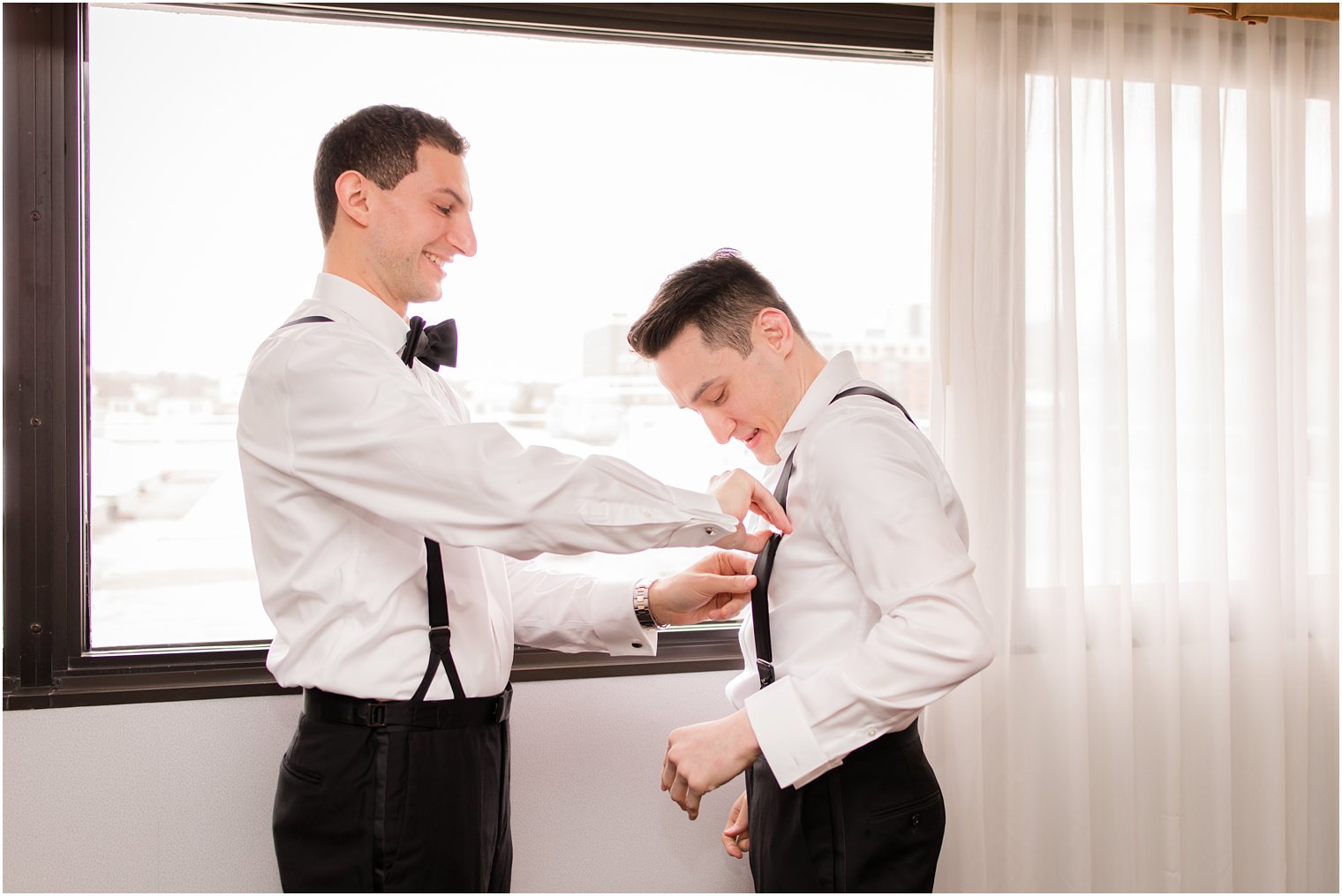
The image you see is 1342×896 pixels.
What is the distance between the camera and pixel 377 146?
1480 millimetres

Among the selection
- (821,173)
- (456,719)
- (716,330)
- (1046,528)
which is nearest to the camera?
(456,719)

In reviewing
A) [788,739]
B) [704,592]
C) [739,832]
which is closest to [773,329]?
[704,592]

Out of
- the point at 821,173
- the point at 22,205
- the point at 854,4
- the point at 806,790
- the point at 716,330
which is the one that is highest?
the point at 854,4

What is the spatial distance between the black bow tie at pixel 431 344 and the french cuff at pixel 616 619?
1.70ft

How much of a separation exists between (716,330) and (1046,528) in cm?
113

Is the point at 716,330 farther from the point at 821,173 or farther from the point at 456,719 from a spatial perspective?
the point at 821,173

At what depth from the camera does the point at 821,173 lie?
93.9 inches

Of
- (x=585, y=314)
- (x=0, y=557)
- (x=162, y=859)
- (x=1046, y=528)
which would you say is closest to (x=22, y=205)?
(x=0, y=557)

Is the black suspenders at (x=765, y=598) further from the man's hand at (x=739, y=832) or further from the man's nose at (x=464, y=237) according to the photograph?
the man's nose at (x=464, y=237)

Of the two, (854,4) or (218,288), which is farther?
(854,4)

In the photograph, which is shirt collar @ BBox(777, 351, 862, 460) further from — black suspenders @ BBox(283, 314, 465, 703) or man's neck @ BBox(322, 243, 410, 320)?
man's neck @ BBox(322, 243, 410, 320)

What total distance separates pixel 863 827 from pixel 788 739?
269 mm

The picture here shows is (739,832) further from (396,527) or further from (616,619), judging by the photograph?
(396,527)

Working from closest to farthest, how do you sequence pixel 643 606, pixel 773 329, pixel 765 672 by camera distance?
pixel 765 672 → pixel 773 329 → pixel 643 606
